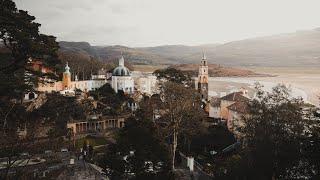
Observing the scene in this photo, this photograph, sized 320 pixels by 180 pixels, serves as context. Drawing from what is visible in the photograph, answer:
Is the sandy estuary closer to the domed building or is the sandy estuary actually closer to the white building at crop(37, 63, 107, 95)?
the domed building

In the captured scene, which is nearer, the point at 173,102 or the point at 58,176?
the point at 58,176

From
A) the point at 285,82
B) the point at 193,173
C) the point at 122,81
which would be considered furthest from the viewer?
the point at 285,82

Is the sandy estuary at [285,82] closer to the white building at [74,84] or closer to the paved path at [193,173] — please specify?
the white building at [74,84]

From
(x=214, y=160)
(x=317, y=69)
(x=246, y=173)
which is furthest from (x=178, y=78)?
(x=317, y=69)

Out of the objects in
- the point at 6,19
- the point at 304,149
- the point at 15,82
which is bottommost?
the point at 304,149

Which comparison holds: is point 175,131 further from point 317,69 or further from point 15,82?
point 317,69

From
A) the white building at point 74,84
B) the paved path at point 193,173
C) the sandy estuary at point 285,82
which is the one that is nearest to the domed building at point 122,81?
the white building at point 74,84

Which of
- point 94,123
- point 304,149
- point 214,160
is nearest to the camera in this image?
point 304,149

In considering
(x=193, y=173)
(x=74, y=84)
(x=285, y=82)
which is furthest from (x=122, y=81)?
(x=285, y=82)

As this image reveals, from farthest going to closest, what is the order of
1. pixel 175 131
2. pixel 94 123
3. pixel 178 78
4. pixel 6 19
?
pixel 178 78 → pixel 94 123 → pixel 175 131 → pixel 6 19

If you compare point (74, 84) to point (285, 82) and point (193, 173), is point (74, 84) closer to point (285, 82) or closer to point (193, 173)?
point (193, 173)

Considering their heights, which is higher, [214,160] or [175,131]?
[175,131]
